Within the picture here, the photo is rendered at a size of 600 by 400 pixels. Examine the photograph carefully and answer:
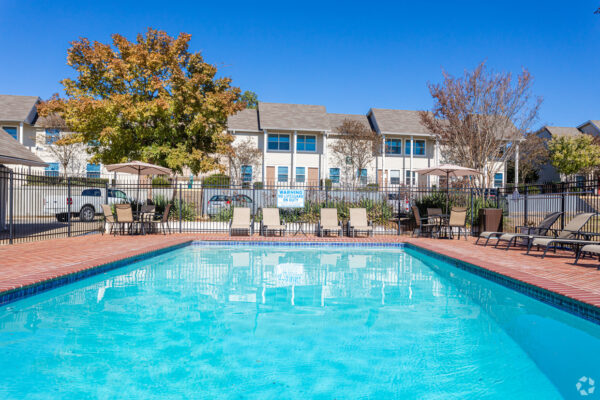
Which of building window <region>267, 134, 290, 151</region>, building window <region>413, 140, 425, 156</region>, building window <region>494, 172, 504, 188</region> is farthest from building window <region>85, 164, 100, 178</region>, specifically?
building window <region>494, 172, 504, 188</region>

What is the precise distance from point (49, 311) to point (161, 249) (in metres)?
4.21

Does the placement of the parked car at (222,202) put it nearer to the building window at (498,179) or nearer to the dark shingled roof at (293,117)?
the dark shingled roof at (293,117)

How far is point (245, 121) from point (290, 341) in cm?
2673

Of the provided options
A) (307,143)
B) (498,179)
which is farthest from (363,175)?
(498,179)

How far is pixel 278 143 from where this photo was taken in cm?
2770

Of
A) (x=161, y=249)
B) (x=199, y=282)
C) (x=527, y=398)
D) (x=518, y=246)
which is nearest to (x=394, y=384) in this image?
(x=527, y=398)

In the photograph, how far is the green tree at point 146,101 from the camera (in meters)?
14.9

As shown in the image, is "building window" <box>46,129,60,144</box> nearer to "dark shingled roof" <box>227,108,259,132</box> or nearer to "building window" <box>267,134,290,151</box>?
"dark shingled roof" <box>227,108,259,132</box>

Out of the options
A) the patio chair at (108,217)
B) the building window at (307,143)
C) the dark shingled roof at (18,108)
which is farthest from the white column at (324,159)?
the dark shingled roof at (18,108)

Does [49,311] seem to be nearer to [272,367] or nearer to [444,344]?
[272,367]

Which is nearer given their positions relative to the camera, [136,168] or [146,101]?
[136,168]

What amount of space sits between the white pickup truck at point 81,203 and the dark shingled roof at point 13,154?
4.06 metres

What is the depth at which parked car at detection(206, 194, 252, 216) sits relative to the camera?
16.5 metres

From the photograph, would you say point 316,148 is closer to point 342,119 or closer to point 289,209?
point 342,119
